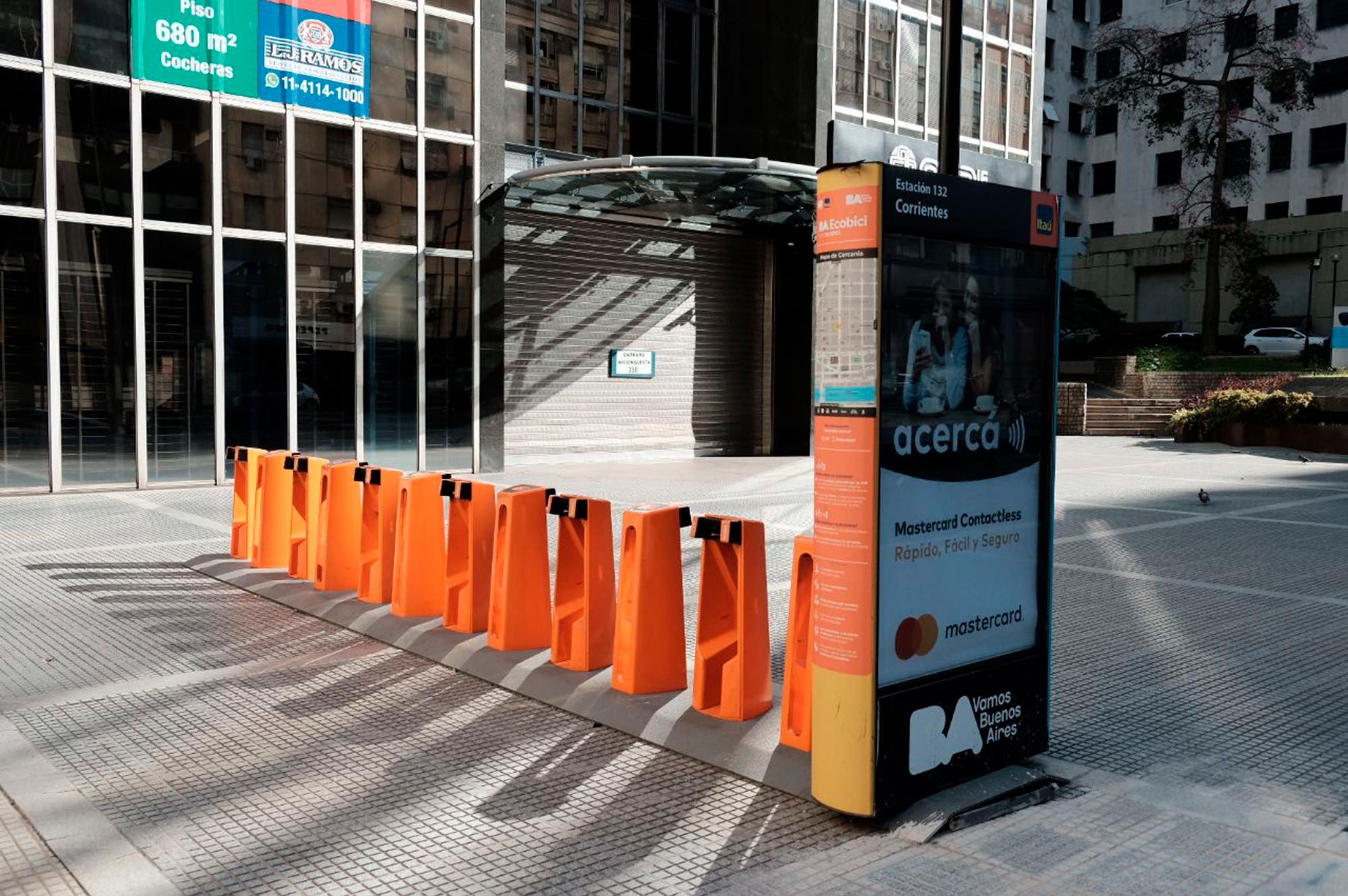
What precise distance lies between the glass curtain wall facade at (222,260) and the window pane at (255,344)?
25mm

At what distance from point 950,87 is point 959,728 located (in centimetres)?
258

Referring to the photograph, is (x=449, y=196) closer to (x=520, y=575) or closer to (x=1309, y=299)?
(x=520, y=575)

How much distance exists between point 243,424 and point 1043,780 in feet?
43.1

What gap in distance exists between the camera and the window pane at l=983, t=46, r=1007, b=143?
24.6m

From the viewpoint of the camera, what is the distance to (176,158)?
1465 cm

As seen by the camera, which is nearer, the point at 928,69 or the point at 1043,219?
the point at 1043,219

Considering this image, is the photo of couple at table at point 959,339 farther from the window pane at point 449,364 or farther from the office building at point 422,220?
the window pane at point 449,364

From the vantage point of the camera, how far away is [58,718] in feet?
17.3

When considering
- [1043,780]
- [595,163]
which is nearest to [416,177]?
[595,163]

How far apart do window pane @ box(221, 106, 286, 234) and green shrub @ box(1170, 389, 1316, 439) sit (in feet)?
64.3

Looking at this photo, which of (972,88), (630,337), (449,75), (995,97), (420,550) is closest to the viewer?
(420,550)

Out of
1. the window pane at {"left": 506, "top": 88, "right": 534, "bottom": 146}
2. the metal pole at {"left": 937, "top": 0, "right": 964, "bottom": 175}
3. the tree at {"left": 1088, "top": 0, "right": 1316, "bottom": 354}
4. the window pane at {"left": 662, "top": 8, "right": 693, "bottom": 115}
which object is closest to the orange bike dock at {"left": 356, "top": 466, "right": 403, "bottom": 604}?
the metal pole at {"left": 937, "top": 0, "right": 964, "bottom": 175}

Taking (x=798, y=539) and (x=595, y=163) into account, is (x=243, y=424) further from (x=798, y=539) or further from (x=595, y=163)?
(x=798, y=539)

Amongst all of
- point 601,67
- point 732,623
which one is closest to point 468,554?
point 732,623
